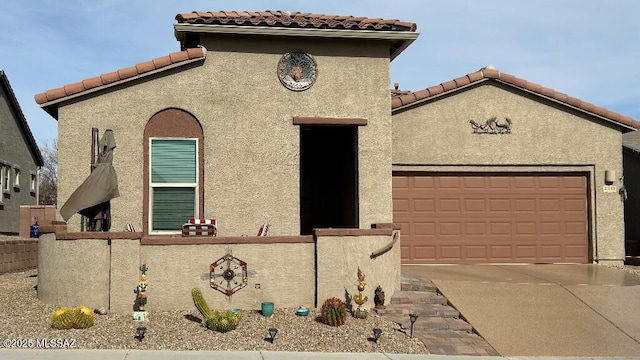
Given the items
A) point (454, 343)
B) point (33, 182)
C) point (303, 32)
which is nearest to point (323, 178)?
point (303, 32)

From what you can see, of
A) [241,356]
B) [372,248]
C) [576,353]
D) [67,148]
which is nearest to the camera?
[241,356]

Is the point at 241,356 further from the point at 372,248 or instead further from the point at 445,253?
the point at 445,253

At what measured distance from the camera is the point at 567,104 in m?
15.5

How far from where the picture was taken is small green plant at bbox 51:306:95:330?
9.29 m

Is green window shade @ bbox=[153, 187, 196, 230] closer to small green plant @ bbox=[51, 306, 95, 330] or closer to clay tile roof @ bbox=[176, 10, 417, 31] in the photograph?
small green plant @ bbox=[51, 306, 95, 330]

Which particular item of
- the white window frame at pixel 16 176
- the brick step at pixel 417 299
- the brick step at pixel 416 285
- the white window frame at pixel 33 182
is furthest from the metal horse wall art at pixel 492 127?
the white window frame at pixel 33 182

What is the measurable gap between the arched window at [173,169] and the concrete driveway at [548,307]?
4.85 metres

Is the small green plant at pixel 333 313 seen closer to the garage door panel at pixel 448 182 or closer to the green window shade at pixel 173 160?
the green window shade at pixel 173 160

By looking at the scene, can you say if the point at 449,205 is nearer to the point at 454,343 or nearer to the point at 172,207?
the point at 454,343

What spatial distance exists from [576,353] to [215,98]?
800cm

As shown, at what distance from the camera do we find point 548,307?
35.9ft

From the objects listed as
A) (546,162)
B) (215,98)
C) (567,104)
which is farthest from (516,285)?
(215,98)

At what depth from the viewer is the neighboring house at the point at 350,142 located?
12.4m

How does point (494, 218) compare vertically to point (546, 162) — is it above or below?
below
